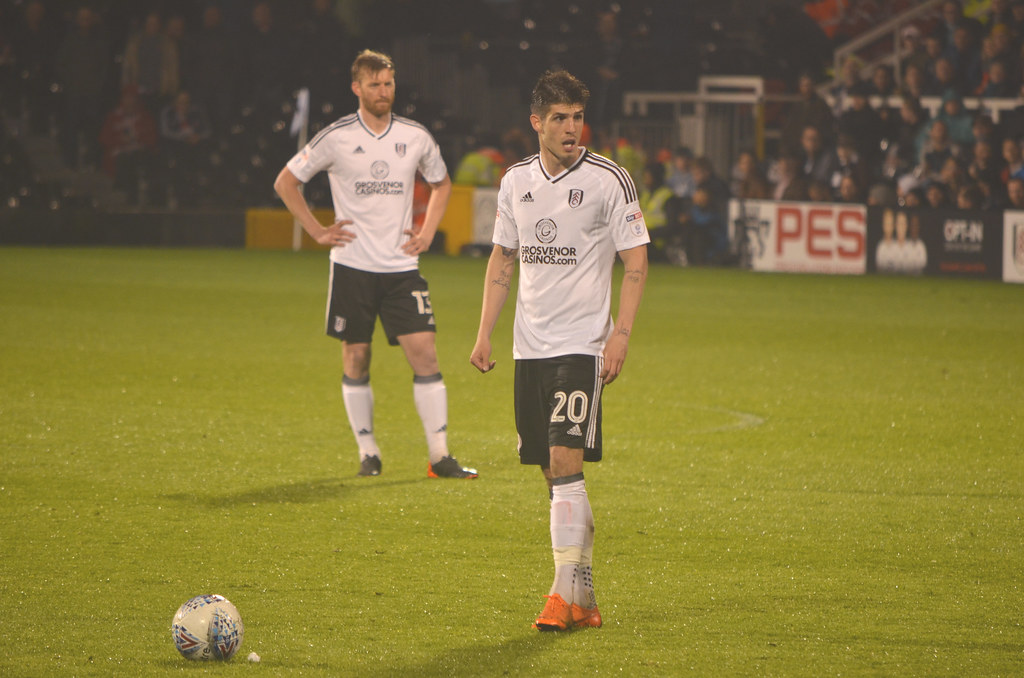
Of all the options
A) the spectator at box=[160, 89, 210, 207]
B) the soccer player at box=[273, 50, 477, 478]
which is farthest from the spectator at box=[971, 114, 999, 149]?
the soccer player at box=[273, 50, 477, 478]

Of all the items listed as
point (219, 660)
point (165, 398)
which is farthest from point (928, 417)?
point (219, 660)

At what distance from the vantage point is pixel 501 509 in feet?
22.5

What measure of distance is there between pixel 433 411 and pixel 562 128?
10.1ft

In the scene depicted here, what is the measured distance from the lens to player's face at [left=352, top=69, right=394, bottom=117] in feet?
24.7

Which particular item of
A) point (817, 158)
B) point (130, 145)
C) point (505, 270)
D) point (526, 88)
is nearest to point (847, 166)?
point (817, 158)

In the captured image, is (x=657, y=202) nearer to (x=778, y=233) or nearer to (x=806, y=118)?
(x=778, y=233)

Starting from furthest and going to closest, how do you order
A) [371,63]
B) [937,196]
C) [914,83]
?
[914,83], [937,196], [371,63]

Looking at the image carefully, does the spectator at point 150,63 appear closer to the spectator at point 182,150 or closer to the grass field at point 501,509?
the spectator at point 182,150

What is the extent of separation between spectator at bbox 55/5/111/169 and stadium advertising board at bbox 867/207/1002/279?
1184 cm

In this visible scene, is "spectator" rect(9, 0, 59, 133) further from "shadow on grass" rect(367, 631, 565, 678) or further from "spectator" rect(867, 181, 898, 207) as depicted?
"shadow on grass" rect(367, 631, 565, 678)

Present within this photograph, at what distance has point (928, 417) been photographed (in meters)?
9.48

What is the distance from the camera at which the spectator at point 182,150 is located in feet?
74.1

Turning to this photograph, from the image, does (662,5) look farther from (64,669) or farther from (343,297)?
(64,669)

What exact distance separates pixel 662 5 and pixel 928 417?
1715 centimetres
